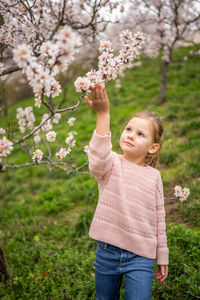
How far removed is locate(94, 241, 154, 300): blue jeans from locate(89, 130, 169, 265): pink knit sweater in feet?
0.18

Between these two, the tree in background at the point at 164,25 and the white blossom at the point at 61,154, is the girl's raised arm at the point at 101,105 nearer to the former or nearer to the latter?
the white blossom at the point at 61,154

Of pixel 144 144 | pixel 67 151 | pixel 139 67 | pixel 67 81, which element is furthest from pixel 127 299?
pixel 139 67

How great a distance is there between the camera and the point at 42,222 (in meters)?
3.69

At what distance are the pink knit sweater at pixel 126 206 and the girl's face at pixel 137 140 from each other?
2.9 inches

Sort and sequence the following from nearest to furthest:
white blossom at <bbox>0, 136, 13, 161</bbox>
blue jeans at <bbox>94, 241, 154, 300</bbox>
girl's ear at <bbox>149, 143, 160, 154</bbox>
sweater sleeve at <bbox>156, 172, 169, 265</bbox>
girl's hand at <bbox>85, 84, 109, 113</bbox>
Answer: white blossom at <bbox>0, 136, 13, 161</bbox>, girl's hand at <bbox>85, 84, 109, 113</bbox>, blue jeans at <bbox>94, 241, 154, 300</bbox>, sweater sleeve at <bbox>156, 172, 169, 265</bbox>, girl's ear at <bbox>149, 143, 160, 154</bbox>

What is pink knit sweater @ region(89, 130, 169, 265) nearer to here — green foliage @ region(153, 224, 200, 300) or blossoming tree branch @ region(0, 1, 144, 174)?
blossoming tree branch @ region(0, 1, 144, 174)

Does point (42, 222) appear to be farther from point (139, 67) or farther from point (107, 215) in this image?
point (139, 67)

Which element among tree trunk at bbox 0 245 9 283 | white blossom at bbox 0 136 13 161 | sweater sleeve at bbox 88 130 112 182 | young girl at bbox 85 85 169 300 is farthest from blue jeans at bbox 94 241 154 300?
tree trunk at bbox 0 245 9 283

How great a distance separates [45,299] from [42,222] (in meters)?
1.52

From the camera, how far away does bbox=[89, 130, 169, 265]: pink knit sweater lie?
157 centimetres

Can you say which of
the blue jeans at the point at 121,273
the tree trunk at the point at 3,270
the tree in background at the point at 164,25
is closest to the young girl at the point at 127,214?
the blue jeans at the point at 121,273

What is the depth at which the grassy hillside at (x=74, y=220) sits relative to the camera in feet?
7.55

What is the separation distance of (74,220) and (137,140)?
7.71 ft

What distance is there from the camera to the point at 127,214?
161cm
